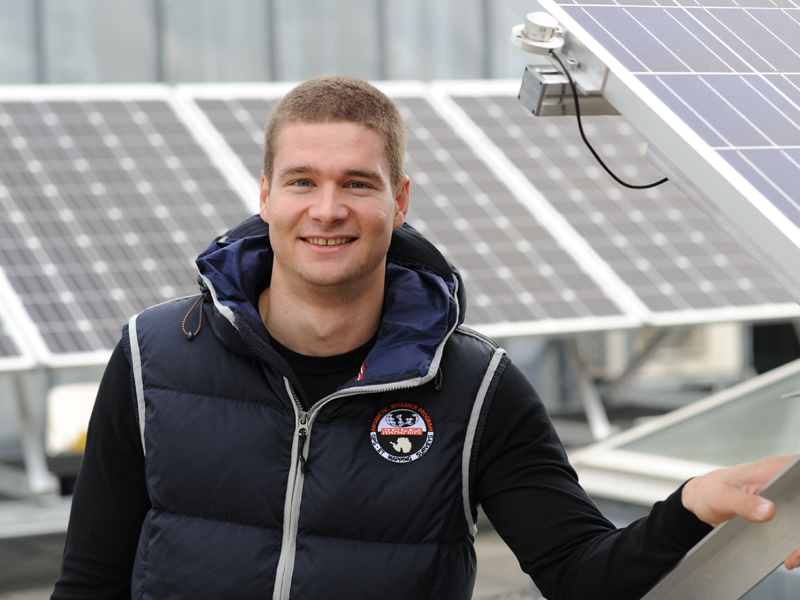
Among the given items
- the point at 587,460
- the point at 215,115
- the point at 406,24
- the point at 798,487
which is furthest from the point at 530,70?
the point at 406,24

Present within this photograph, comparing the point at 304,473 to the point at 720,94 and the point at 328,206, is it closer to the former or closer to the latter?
the point at 328,206

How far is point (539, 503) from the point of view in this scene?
198cm

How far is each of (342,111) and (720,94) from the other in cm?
75

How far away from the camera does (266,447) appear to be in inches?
77.7

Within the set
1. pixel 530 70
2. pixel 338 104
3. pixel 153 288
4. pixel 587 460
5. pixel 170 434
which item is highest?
pixel 530 70

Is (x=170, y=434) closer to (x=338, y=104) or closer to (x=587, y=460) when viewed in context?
(x=338, y=104)

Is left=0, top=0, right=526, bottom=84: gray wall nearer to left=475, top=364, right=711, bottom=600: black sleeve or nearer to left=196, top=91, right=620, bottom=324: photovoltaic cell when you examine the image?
left=196, top=91, right=620, bottom=324: photovoltaic cell

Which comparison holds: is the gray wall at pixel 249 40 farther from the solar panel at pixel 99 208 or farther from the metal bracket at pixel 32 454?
the metal bracket at pixel 32 454

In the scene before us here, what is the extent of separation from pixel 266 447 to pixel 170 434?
0.20m

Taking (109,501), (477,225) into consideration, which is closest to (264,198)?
(109,501)

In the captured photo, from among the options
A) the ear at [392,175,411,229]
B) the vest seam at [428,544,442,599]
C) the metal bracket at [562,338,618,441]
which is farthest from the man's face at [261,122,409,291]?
the metal bracket at [562,338,618,441]

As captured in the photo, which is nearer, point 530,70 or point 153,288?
point 530,70

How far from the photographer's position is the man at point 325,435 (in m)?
1.94

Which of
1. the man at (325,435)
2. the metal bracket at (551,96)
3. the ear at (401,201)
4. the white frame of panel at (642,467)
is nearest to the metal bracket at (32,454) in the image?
the white frame of panel at (642,467)
